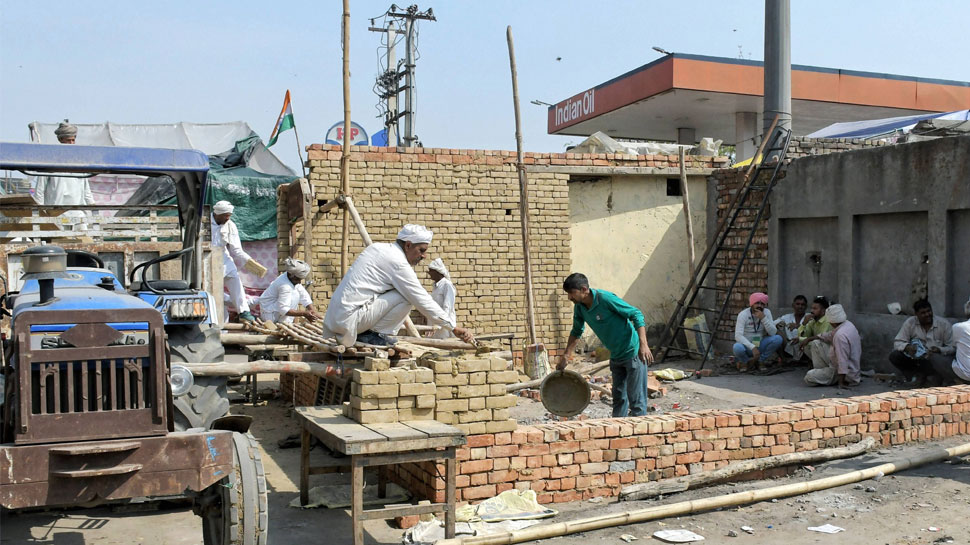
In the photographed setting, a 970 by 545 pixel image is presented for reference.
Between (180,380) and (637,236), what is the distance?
9601mm

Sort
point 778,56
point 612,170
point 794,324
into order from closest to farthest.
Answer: point 794,324, point 612,170, point 778,56

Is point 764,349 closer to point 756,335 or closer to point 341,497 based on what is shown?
point 756,335

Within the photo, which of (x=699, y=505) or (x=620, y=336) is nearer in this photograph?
(x=699, y=505)

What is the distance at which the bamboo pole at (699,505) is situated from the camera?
4.81m

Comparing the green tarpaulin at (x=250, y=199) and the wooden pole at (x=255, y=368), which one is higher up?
the green tarpaulin at (x=250, y=199)

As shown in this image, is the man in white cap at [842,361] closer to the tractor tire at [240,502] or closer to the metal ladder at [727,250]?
the metal ladder at [727,250]

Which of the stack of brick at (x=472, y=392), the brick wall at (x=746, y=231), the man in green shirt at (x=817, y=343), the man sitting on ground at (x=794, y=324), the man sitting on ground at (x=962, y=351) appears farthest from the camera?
the brick wall at (x=746, y=231)

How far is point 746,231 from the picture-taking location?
12750 millimetres

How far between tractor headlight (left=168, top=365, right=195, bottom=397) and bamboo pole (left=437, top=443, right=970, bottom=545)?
1.59 meters

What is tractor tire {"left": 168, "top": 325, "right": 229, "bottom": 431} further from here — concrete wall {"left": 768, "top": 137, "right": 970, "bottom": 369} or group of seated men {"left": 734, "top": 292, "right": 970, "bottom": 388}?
concrete wall {"left": 768, "top": 137, "right": 970, "bottom": 369}

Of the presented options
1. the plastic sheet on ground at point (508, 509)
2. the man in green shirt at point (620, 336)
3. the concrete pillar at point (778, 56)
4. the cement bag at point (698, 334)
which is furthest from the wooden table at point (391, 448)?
the concrete pillar at point (778, 56)

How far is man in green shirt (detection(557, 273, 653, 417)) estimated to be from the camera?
23.2 feet

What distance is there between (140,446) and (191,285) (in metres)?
2.87

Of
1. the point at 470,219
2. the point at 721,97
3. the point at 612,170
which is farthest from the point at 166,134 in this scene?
the point at 721,97
